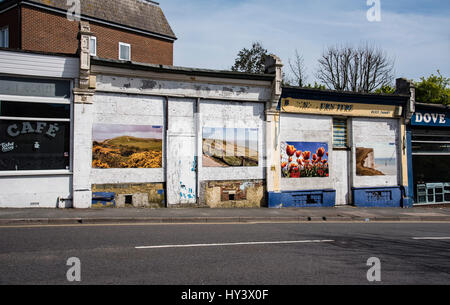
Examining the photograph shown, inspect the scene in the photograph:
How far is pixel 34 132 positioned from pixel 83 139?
4.85ft

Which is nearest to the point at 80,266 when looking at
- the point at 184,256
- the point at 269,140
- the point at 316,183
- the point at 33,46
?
the point at 184,256

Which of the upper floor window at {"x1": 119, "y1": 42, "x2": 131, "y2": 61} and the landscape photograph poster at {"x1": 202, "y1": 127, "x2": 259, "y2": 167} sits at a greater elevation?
the upper floor window at {"x1": 119, "y1": 42, "x2": 131, "y2": 61}

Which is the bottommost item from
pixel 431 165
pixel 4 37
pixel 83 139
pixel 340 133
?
pixel 431 165

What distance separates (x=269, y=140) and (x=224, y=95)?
8.43 ft

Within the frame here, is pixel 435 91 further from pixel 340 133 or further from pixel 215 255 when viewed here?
pixel 215 255

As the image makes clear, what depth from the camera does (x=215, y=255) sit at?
666cm

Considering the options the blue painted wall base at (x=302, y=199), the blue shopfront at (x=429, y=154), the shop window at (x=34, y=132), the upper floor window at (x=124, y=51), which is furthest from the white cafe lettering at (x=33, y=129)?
the blue shopfront at (x=429, y=154)

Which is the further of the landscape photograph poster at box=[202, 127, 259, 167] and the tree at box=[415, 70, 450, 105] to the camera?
the tree at box=[415, 70, 450, 105]

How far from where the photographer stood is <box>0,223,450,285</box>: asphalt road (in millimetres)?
5391

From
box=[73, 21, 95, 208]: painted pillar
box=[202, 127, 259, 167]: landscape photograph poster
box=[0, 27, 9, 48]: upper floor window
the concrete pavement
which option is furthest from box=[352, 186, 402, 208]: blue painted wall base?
box=[0, 27, 9, 48]: upper floor window

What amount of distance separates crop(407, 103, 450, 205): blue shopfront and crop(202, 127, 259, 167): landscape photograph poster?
27.7 ft

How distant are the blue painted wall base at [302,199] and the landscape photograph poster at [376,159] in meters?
2.02

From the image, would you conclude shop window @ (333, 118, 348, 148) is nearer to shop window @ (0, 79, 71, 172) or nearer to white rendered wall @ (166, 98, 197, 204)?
white rendered wall @ (166, 98, 197, 204)

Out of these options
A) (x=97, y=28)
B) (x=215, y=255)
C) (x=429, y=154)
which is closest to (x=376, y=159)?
(x=429, y=154)
